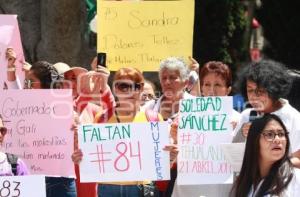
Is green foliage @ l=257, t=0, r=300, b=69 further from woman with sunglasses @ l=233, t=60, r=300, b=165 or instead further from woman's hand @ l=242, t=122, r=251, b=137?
woman's hand @ l=242, t=122, r=251, b=137

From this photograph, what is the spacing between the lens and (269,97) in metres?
5.77

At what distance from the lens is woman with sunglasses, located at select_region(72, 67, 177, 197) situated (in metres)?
5.94

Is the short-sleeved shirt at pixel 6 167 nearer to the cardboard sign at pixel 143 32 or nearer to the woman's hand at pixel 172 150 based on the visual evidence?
the woman's hand at pixel 172 150

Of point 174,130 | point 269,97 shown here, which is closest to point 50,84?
point 174,130

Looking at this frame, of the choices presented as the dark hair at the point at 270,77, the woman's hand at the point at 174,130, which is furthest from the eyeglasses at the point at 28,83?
the dark hair at the point at 270,77

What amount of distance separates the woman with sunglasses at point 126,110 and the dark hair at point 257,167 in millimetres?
691

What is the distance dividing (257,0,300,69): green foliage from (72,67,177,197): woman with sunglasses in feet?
32.5

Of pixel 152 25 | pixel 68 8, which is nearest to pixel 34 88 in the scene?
pixel 152 25

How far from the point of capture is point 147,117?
19.7 ft

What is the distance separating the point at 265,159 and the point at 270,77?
724 mm

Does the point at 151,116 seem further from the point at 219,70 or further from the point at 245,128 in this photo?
the point at 219,70

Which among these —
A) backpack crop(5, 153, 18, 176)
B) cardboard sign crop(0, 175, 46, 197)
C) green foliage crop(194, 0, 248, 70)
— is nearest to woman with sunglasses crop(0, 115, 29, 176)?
backpack crop(5, 153, 18, 176)

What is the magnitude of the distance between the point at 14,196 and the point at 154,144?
3.22 ft

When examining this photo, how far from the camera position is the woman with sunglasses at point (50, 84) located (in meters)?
6.30
